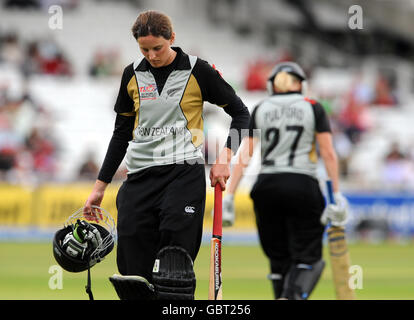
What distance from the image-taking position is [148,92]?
648 cm

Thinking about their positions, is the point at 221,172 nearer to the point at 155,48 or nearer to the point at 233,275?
the point at 155,48

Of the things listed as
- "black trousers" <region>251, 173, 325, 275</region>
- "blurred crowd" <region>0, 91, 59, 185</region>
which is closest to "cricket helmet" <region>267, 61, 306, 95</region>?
"black trousers" <region>251, 173, 325, 275</region>

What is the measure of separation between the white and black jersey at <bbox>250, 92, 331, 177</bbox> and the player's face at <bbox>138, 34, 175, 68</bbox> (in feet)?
8.31

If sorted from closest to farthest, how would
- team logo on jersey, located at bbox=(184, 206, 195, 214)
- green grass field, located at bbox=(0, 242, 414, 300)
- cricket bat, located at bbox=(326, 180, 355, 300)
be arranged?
team logo on jersey, located at bbox=(184, 206, 195, 214)
cricket bat, located at bbox=(326, 180, 355, 300)
green grass field, located at bbox=(0, 242, 414, 300)

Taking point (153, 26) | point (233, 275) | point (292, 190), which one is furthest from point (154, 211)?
point (233, 275)

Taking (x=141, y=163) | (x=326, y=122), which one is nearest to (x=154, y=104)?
(x=141, y=163)

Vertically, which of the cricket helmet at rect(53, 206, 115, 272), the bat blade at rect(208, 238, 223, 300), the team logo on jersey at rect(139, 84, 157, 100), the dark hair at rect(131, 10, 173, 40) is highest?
the dark hair at rect(131, 10, 173, 40)

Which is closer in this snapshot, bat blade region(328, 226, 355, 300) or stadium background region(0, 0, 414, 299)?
bat blade region(328, 226, 355, 300)

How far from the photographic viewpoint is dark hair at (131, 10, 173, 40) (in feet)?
20.4

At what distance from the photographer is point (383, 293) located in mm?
11508

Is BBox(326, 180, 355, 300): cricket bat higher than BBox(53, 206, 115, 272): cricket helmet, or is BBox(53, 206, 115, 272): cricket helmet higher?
BBox(326, 180, 355, 300): cricket bat

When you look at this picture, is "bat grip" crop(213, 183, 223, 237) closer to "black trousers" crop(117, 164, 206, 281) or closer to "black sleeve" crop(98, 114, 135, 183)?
"black trousers" crop(117, 164, 206, 281)

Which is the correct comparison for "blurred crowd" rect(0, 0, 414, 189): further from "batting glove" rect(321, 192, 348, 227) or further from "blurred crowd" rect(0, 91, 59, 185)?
"batting glove" rect(321, 192, 348, 227)

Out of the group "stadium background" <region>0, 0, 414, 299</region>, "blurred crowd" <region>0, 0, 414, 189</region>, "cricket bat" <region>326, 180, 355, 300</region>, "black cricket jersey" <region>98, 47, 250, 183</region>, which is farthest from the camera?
"blurred crowd" <region>0, 0, 414, 189</region>
